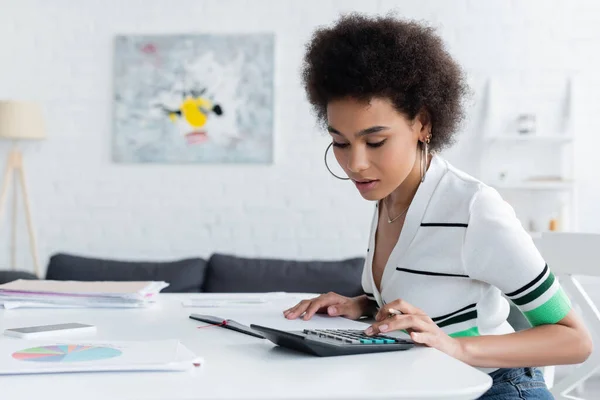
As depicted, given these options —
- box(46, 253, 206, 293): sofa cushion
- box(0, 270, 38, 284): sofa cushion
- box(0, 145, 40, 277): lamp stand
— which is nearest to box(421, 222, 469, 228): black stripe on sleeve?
box(46, 253, 206, 293): sofa cushion

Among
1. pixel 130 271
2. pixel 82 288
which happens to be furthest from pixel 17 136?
pixel 82 288

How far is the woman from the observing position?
1.20 meters

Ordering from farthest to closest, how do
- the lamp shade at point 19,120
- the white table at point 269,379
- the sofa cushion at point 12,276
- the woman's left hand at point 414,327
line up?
the lamp shade at point 19,120 < the sofa cushion at point 12,276 < the woman's left hand at point 414,327 < the white table at point 269,379

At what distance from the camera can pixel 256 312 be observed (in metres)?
1.46

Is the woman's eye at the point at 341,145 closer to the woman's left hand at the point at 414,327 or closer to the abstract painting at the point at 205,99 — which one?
the woman's left hand at the point at 414,327

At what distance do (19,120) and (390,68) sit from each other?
2843 millimetres

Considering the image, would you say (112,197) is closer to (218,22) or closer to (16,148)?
(16,148)

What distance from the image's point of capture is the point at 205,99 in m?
3.87

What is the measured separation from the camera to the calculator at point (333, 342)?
3.14 feet

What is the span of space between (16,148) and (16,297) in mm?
2654

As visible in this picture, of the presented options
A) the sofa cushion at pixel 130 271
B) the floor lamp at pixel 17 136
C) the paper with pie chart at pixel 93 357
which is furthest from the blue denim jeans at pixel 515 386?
the floor lamp at pixel 17 136

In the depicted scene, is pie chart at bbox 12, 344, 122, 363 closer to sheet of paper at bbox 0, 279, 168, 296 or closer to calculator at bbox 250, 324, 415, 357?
calculator at bbox 250, 324, 415, 357

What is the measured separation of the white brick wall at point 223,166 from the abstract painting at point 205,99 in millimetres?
67

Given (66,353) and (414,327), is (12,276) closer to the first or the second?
(66,353)
